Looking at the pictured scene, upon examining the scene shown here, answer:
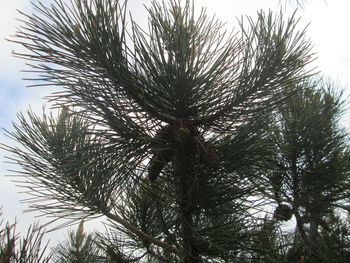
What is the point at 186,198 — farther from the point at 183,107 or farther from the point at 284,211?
the point at 284,211

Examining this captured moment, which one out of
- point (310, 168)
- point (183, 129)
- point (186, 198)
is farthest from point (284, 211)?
point (183, 129)

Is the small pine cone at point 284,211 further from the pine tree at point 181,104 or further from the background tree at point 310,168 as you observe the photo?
the pine tree at point 181,104

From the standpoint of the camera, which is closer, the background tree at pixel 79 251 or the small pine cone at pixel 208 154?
the small pine cone at pixel 208 154

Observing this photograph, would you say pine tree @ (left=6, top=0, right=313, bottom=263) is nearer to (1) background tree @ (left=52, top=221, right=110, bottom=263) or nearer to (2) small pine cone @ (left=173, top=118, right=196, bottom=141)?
(2) small pine cone @ (left=173, top=118, right=196, bottom=141)

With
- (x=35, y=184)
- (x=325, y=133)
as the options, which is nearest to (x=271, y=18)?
(x=325, y=133)

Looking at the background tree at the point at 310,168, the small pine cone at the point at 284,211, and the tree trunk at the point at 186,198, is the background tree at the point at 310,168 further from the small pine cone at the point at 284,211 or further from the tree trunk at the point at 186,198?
the tree trunk at the point at 186,198

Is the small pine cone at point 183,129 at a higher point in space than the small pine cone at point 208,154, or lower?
higher

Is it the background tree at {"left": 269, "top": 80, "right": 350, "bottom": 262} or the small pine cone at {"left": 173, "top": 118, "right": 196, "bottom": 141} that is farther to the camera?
the background tree at {"left": 269, "top": 80, "right": 350, "bottom": 262}

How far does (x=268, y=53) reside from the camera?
3.78ft

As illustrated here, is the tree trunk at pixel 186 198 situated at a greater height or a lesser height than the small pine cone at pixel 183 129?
lesser

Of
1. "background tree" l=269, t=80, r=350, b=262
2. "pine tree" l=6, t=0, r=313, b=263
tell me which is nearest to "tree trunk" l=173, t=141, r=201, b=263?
"pine tree" l=6, t=0, r=313, b=263

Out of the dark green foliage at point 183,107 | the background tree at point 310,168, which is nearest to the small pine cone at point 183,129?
the dark green foliage at point 183,107

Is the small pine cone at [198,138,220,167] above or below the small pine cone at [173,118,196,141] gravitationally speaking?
below

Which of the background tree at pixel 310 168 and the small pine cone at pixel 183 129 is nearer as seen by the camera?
the small pine cone at pixel 183 129
